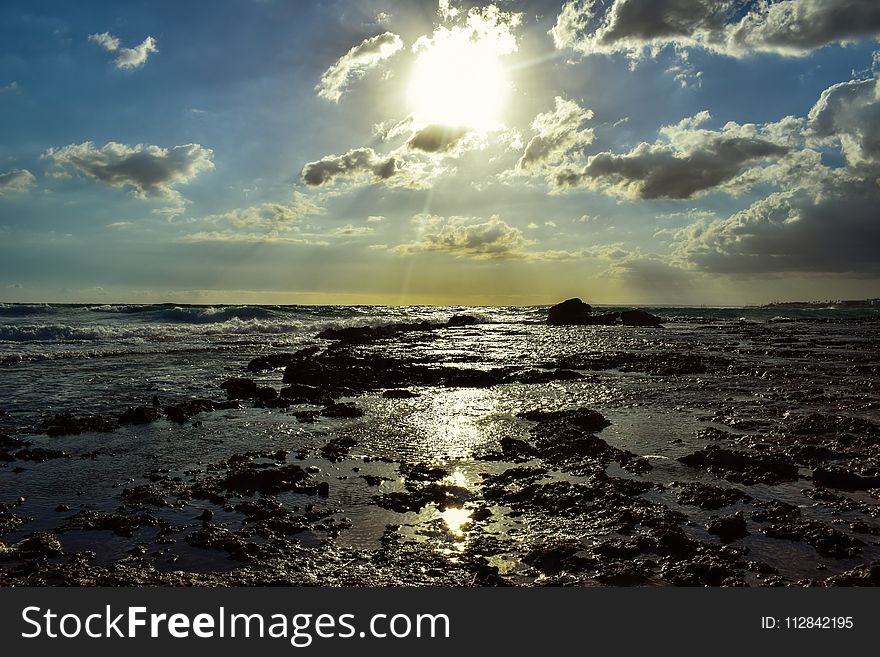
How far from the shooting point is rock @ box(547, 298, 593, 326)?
92000 mm

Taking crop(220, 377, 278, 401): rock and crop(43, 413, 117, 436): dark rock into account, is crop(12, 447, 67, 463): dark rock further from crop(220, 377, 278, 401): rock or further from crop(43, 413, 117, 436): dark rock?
crop(220, 377, 278, 401): rock

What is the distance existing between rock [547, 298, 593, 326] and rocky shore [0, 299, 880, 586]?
73055mm

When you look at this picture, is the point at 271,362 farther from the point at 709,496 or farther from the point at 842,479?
the point at 842,479

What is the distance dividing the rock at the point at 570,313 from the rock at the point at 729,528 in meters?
84.2

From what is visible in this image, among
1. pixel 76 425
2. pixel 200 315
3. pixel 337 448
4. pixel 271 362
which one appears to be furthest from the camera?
pixel 200 315

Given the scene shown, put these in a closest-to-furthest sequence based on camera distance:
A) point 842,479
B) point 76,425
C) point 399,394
Answer: point 842,479, point 76,425, point 399,394

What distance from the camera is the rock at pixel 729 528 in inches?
306

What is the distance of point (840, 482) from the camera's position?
32.9 feet

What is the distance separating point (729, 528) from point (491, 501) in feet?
12.4

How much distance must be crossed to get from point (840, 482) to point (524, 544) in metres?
6.94

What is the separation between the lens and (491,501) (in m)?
9.34

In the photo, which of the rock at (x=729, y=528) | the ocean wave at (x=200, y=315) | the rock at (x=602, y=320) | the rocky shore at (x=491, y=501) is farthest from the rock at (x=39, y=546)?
the rock at (x=602, y=320)

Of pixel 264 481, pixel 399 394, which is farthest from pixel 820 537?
pixel 399 394

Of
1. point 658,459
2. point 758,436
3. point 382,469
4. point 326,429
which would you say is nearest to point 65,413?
point 326,429
